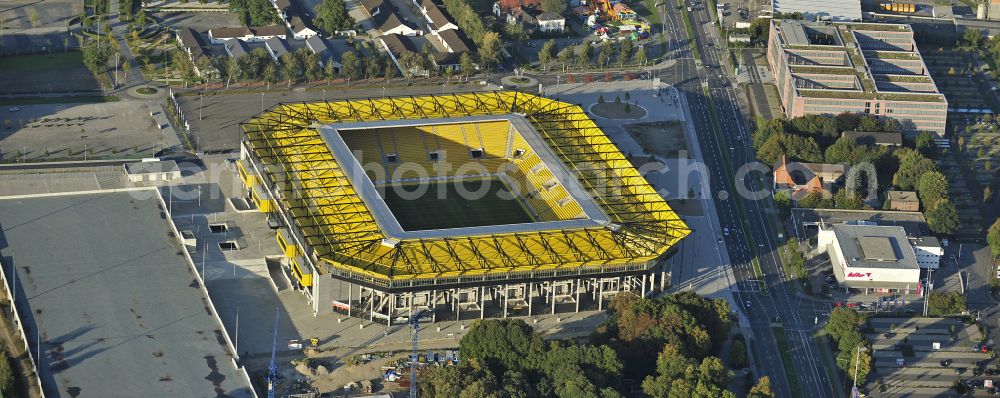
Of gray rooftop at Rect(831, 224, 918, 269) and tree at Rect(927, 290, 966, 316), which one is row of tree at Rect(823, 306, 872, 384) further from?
gray rooftop at Rect(831, 224, 918, 269)

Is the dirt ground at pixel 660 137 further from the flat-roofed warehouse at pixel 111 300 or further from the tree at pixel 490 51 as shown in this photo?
the flat-roofed warehouse at pixel 111 300

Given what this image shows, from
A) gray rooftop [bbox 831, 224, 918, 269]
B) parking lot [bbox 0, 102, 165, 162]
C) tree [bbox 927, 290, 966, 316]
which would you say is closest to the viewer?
tree [bbox 927, 290, 966, 316]

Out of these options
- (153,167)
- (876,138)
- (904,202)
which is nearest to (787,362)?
(904,202)

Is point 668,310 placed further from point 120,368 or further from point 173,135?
point 173,135

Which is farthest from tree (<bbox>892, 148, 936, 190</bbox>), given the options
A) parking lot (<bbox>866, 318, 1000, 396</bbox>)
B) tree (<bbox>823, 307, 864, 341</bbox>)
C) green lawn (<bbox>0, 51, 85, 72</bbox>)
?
green lawn (<bbox>0, 51, 85, 72</bbox>)

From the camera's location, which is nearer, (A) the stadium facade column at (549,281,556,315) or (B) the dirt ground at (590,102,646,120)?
(A) the stadium facade column at (549,281,556,315)

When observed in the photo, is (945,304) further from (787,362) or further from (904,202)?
(904,202)
